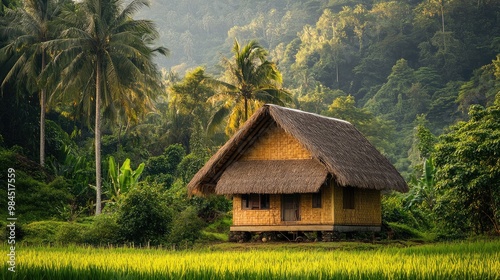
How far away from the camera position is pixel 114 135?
41.4 meters

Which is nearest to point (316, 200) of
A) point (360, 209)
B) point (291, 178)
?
point (291, 178)

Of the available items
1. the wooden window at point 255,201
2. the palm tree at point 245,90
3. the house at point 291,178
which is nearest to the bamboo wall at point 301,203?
the house at point 291,178

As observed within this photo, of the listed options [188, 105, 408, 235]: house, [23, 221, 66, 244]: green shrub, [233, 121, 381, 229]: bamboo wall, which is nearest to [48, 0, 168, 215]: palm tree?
[23, 221, 66, 244]: green shrub

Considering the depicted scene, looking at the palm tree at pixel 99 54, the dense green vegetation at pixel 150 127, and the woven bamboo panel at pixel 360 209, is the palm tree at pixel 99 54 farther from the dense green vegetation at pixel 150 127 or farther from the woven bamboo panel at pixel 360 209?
the woven bamboo panel at pixel 360 209

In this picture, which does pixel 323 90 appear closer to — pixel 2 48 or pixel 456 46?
pixel 456 46

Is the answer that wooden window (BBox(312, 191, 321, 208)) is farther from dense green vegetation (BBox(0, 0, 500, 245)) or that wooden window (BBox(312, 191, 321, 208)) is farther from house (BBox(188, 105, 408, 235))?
dense green vegetation (BBox(0, 0, 500, 245))

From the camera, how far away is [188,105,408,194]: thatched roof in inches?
879

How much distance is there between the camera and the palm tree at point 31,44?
32.2m

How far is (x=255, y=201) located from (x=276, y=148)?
1.68 metres

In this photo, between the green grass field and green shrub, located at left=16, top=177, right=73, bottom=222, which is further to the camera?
green shrub, located at left=16, top=177, right=73, bottom=222

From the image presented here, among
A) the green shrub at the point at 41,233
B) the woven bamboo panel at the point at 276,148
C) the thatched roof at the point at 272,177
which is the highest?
the woven bamboo panel at the point at 276,148

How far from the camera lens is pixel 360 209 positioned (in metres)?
24.3

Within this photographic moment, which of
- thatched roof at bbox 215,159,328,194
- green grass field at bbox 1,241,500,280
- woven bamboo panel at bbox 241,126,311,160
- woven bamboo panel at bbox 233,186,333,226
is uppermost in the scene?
woven bamboo panel at bbox 241,126,311,160

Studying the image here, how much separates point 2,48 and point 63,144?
510 cm
